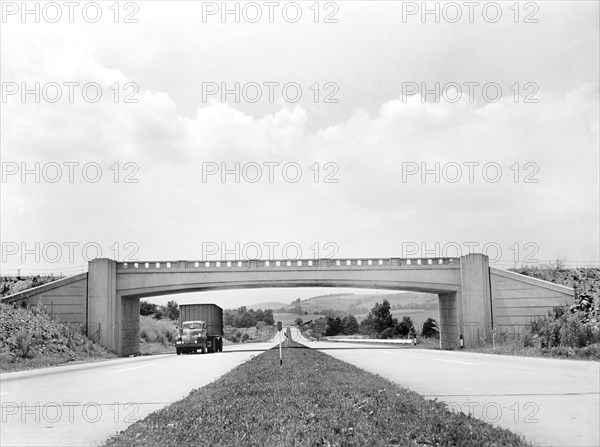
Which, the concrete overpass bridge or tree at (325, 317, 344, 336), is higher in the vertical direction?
the concrete overpass bridge

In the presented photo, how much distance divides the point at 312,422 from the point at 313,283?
4295 cm

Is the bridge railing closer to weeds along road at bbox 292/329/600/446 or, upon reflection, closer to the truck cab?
the truck cab

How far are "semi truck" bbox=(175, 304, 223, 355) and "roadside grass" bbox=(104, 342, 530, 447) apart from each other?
34124 millimetres

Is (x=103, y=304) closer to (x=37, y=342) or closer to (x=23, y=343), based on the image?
(x=37, y=342)

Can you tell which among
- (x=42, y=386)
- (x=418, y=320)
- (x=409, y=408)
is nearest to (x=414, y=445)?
(x=409, y=408)

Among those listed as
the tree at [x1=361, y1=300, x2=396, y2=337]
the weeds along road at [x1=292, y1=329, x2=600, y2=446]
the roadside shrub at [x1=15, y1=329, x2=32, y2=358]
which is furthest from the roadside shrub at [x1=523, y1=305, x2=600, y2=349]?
the tree at [x1=361, y1=300, x2=396, y2=337]

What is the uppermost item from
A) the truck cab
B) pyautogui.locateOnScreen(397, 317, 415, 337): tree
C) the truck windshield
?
the truck windshield

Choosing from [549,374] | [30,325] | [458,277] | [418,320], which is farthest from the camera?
[418,320]

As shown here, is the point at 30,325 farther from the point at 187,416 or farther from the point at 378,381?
the point at 187,416

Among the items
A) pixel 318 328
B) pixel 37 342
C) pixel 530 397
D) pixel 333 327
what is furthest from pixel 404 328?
pixel 530 397

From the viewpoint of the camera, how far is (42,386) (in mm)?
17047

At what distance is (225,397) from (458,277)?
41.5 m

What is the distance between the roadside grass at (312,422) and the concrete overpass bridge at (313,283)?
38.5 metres

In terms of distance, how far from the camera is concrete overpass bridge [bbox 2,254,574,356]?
4919 cm
